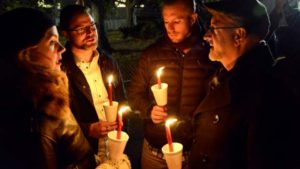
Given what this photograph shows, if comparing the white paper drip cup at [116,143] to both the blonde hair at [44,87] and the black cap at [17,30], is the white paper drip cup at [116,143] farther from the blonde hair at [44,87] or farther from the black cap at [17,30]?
the black cap at [17,30]

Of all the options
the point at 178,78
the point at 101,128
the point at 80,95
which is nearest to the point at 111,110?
the point at 101,128

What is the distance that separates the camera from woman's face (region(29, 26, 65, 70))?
2.84 metres

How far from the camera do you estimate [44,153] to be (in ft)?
8.52

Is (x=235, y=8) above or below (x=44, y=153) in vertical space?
above

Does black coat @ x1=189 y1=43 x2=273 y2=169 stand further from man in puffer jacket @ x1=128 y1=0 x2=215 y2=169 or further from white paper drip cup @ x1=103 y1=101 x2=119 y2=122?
man in puffer jacket @ x1=128 y1=0 x2=215 y2=169

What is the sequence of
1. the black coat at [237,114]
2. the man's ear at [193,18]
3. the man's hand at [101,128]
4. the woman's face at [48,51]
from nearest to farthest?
the black coat at [237,114] < the woman's face at [48,51] < the man's hand at [101,128] < the man's ear at [193,18]

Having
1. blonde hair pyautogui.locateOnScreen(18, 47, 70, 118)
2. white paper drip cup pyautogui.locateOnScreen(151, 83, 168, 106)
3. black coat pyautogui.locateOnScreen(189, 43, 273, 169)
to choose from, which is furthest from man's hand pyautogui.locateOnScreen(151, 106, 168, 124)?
blonde hair pyautogui.locateOnScreen(18, 47, 70, 118)

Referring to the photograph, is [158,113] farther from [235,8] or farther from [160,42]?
[235,8]

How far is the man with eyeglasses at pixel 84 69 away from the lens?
4.23 m

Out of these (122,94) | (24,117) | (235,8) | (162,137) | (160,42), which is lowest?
(162,137)

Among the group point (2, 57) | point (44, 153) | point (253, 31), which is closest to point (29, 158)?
point (44, 153)

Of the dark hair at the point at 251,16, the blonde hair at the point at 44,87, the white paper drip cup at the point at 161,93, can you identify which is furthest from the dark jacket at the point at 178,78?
the blonde hair at the point at 44,87

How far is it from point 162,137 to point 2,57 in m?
2.17

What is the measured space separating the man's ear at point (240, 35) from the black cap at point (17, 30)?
1537mm
